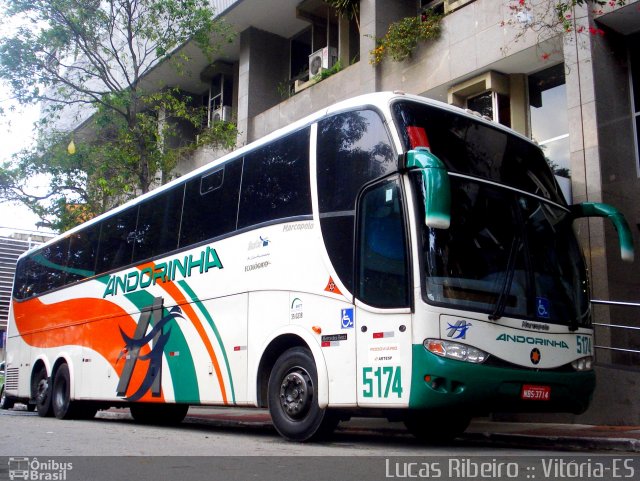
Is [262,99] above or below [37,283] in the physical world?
above

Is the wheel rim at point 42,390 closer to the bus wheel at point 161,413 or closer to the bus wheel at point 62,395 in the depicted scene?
the bus wheel at point 62,395

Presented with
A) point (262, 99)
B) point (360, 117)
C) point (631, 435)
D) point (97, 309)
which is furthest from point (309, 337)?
point (262, 99)

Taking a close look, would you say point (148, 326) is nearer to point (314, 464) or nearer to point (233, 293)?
point (233, 293)

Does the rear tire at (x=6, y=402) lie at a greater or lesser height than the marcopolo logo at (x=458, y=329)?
lesser

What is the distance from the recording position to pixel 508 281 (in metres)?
7.22

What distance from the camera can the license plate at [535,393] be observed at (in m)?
7.06

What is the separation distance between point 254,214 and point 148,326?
342cm

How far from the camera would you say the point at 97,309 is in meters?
13.3

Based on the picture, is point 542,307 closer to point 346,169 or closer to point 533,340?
point 533,340

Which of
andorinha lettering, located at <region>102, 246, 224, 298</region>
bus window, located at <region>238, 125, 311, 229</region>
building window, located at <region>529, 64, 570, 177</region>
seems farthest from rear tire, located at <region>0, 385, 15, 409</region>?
Answer: building window, located at <region>529, 64, 570, 177</region>

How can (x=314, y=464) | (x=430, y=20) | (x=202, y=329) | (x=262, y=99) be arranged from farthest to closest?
(x=262, y=99), (x=430, y=20), (x=202, y=329), (x=314, y=464)

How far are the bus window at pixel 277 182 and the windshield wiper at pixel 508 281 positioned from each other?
92.5 inches

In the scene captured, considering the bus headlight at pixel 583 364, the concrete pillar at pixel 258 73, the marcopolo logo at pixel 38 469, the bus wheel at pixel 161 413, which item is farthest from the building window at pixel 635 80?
the concrete pillar at pixel 258 73

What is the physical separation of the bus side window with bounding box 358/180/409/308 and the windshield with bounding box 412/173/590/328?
10.1 inches
